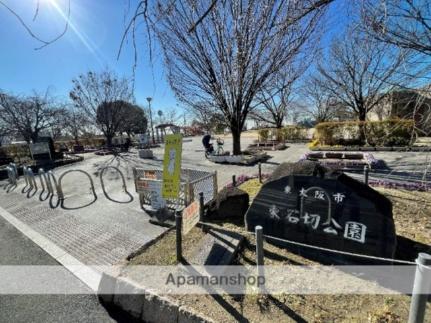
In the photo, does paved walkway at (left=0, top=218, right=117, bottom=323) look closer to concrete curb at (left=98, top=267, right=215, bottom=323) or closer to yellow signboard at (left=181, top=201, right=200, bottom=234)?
concrete curb at (left=98, top=267, right=215, bottom=323)

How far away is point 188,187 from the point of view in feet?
16.9

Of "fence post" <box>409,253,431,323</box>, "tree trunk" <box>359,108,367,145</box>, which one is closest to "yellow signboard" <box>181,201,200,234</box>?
"fence post" <box>409,253,431,323</box>

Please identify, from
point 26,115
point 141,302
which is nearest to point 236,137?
point 141,302

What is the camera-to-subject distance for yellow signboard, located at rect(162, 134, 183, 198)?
4070mm

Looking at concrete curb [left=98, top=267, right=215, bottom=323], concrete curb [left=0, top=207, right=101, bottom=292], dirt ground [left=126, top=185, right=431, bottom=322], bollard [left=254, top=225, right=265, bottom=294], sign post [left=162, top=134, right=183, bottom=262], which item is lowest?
concrete curb [left=0, top=207, right=101, bottom=292]

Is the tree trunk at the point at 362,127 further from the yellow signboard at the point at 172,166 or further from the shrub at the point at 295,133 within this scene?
the yellow signboard at the point at 172,166

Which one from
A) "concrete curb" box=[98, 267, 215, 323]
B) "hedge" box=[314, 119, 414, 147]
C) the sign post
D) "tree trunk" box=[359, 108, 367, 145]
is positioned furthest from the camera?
"tree trunk" box=[359, 108, 367, 145]

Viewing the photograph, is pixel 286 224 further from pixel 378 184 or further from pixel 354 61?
pixel 354 61

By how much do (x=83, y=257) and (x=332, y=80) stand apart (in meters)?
21.2

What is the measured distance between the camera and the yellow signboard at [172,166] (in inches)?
160

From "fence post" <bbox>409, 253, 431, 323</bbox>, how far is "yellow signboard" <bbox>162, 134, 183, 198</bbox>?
3.26 metres

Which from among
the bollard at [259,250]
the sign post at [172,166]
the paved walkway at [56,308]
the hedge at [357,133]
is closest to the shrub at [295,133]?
the hedge at [357,133]

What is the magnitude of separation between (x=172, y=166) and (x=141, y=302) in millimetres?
Answer: 2146

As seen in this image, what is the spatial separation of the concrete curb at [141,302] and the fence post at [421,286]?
1706 mm
